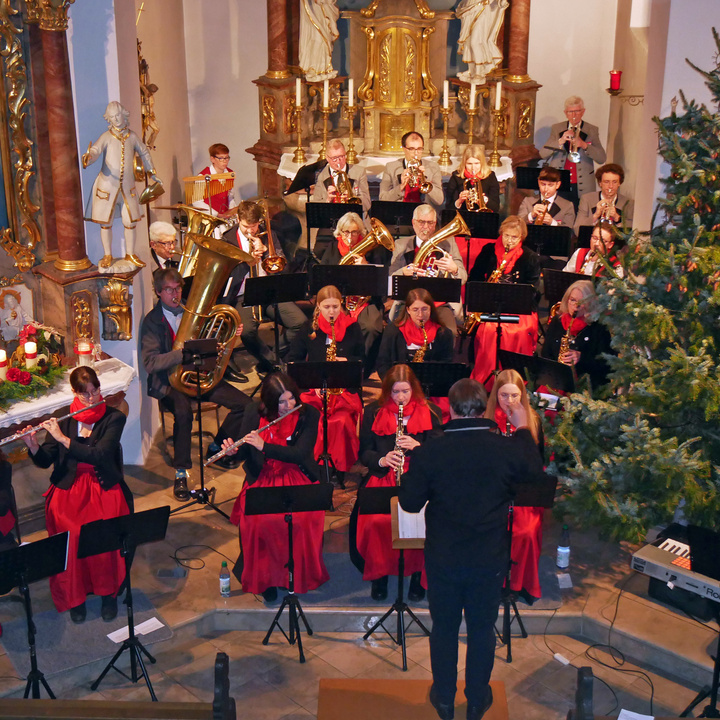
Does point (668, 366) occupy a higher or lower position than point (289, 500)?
higher

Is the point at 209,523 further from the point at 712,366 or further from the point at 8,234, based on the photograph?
the point at 712,366

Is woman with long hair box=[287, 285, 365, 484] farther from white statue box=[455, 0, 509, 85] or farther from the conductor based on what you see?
white statue box=[455, 0, 509, 85]

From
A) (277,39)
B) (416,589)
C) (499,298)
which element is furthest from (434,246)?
(277,39)

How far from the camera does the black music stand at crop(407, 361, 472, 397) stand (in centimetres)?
663

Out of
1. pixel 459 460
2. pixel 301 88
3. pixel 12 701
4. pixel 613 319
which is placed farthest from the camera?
pixel 301 88

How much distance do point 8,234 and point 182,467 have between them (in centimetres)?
212

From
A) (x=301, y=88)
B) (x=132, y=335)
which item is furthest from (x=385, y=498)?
(x=301, y=88)

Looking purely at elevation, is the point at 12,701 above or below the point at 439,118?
below

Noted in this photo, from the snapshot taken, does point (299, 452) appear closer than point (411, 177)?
Yes

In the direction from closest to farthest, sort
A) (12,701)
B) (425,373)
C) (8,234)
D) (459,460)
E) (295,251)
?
1. (12,701)
2. (459,460)
3. (425,373)
4. (8,234)
5. (295,251)

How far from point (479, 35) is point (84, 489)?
7977mm

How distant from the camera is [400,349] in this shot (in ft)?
A: 24.9

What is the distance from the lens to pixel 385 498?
218 inches

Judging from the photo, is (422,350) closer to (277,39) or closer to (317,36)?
(317,36)
